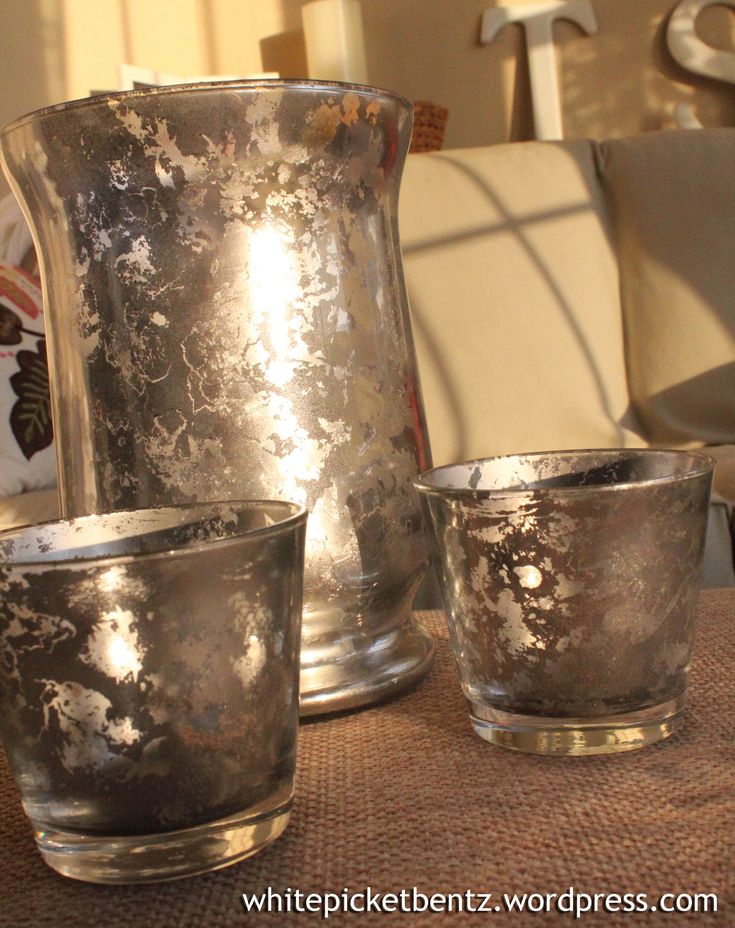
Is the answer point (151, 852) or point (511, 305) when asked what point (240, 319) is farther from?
point (511, 305)

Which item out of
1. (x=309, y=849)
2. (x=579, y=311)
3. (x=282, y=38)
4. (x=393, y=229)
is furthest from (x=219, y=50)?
(x=309, y=849)

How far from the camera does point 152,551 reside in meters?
0.25

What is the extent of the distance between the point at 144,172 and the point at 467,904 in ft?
0.83

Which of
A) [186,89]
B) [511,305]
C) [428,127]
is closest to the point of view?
[186,89]

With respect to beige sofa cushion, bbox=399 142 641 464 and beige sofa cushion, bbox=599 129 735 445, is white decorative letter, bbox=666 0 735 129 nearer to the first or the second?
beige sofa cushion, bbox=599 129 735 445

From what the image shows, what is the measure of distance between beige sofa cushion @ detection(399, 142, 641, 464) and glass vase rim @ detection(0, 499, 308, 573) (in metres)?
1.51

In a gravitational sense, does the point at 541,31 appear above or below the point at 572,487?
above

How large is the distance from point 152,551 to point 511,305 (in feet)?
5.67

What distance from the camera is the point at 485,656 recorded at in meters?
0.33

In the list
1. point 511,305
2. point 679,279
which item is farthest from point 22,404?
point 679,279

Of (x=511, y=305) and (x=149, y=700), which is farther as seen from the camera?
(x=511, y=305)

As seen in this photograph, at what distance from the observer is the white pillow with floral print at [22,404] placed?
1557 mm

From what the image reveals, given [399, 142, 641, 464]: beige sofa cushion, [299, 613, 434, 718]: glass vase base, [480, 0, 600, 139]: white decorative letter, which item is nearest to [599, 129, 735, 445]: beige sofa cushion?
[399, 142, 641, 464]: beige sofa cushion

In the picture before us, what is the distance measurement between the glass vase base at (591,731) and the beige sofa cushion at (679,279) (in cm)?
164
